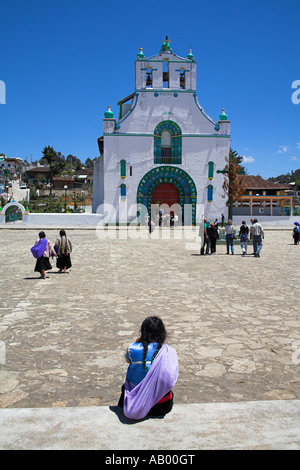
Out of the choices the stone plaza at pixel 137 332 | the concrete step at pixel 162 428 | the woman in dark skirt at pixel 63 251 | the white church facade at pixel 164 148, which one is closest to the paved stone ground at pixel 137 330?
the stone plaza at pixel 137 332

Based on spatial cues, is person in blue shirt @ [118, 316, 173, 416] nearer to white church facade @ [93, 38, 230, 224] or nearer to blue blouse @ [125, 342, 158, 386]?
blue blouse @ [125, 342, 158, 386]

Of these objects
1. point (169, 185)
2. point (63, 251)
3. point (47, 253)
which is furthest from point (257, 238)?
point (169, 185)

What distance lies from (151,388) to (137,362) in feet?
0.79

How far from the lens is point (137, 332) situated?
5555mm

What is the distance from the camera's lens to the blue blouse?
3.37m

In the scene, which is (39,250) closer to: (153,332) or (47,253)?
(47,253)

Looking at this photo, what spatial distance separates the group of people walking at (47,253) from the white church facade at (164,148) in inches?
807

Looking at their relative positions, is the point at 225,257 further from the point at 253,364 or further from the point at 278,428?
the point at 278,428

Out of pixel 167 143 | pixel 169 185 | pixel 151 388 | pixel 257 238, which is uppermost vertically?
pixel 167 143

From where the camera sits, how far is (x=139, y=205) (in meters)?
31.1

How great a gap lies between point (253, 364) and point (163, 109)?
28.7 m

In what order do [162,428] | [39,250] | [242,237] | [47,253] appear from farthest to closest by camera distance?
[242,237]
[47,253]
[39,250]
[162,428]
